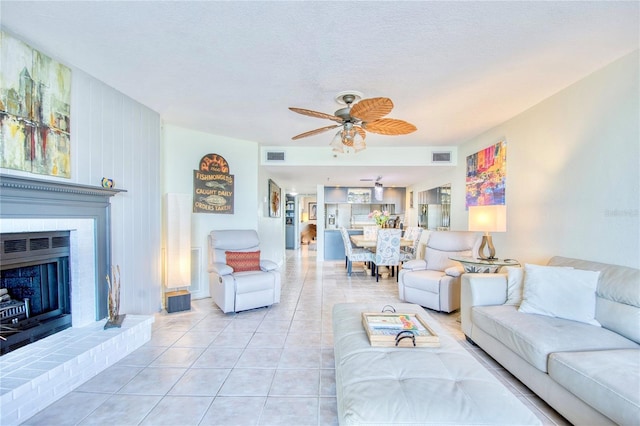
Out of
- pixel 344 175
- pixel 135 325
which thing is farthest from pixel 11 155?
pixel 344 175

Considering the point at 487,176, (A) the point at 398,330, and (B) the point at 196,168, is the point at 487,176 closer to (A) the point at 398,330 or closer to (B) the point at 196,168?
(A) the point at 398,330

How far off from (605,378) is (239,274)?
3230 mm

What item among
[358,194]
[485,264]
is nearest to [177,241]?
[485,264]

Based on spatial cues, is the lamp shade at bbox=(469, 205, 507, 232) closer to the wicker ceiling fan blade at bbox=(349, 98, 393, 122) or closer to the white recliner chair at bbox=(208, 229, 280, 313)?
the wicker ceiling fan blade at bbox=(349, 98, 393, 122)

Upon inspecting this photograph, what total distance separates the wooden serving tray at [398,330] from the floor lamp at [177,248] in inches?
99.6

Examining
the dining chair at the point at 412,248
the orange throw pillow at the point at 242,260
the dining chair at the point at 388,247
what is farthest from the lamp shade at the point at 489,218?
the orange throw pillow at the point at 242,260

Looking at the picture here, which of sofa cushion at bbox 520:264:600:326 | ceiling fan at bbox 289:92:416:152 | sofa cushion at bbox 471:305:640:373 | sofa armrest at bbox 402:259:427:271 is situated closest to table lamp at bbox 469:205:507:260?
sofa cushion at bbox 520:264:600:326

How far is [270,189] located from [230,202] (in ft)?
5.43

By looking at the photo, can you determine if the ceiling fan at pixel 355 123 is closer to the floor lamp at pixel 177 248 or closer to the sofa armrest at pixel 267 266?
the sofa armrest at pixel 267 266

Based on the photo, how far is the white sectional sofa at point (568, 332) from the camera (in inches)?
55.3

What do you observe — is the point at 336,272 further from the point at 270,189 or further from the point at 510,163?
the point at 510,163

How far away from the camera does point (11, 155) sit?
6.20 feet

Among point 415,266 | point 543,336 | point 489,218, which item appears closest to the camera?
point 543,336

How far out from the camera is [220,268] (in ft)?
11.5
